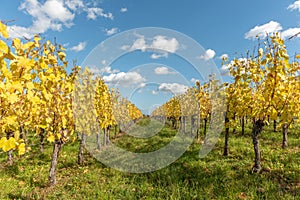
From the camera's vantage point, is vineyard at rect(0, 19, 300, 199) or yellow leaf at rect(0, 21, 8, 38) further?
vineyard at rect(0, 19, 300, 199)

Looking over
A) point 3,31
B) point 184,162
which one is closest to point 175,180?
point 184,162

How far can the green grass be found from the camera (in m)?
6.62

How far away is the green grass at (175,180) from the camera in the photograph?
662cm

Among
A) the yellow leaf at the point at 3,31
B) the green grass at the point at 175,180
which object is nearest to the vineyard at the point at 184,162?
the green grass at the point at 175,180

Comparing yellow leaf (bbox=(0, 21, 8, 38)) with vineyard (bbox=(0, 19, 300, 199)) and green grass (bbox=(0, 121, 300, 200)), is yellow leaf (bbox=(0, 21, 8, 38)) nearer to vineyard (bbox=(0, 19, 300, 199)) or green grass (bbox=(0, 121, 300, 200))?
vineyard (bbox=(0, 19, 300, 199))

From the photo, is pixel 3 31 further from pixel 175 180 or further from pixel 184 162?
pixel 184 162

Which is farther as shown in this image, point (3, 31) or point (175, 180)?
point (175, 180)

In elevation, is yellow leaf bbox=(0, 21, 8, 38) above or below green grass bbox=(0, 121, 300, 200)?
above

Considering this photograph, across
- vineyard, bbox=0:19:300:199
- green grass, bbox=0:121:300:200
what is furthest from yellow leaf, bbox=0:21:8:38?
green grass, bbox=0:121:300:200

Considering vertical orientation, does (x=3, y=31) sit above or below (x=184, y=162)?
above

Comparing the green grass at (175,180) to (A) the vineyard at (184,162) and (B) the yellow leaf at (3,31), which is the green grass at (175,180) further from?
(B) the yellow leaf at (3,31)

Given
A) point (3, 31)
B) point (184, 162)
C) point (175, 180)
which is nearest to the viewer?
point (3, 31)

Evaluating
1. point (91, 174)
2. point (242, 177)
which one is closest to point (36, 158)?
point (91, 174)

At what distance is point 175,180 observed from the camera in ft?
25.3
